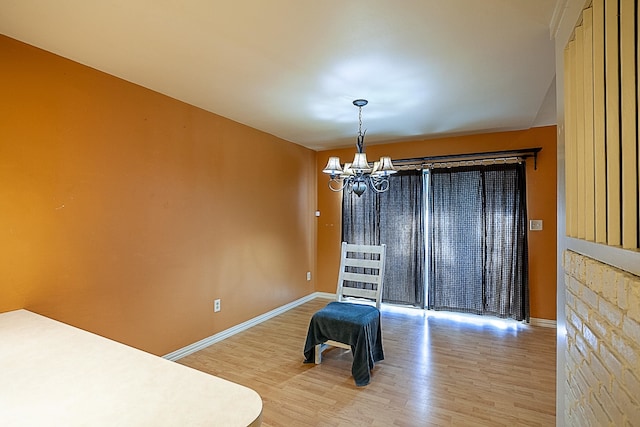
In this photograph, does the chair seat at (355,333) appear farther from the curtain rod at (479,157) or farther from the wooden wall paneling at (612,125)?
the curtain rod at (479,157)

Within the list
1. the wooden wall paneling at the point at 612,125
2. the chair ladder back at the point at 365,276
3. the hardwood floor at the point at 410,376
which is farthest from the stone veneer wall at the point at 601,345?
the chair ladder back at the point at 365,276

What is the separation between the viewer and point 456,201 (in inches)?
170

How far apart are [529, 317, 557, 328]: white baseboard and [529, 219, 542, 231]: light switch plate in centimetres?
116

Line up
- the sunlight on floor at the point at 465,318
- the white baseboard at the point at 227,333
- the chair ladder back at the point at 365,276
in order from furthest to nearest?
the sunlight on floor at the point at 465,318
the chair ladder back at the point at 365,276
the white baseboard at the point at 227,333

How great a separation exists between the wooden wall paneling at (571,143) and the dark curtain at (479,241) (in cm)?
267

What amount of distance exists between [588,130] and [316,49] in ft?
5.26

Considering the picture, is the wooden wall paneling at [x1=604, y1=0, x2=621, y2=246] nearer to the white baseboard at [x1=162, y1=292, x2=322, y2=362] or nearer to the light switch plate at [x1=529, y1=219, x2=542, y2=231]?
the white baseboard at [x1=162, y1=292, x2=322, y2=362]

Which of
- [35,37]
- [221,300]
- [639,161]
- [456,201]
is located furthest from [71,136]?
[456,201]

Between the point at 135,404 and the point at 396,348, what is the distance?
293cm

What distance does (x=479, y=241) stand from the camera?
4.20 metres

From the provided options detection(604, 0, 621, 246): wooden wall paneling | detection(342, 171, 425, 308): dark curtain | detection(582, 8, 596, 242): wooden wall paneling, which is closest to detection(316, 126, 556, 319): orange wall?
detection(342, 171, 425, 308): dark curtain

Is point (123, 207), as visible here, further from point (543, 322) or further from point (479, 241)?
point (543, 322)

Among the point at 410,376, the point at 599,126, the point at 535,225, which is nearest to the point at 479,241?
the point at 535,225

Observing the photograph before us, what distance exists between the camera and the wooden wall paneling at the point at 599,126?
1.12m
